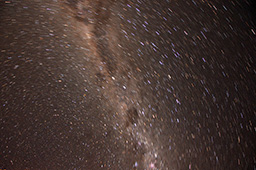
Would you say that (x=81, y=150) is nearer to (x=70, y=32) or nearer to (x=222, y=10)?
(x=70, y=32)

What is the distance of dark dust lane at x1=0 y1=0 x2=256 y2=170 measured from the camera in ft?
1.17

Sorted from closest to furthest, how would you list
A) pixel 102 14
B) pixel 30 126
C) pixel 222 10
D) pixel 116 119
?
pixel 222 10, pixel 102 14, pixel 116 119, pixel 30 126

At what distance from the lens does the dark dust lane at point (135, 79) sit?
36cm

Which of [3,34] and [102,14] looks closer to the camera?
[102,14]

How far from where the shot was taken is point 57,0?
0.54 metres

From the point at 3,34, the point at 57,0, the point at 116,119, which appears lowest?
the point at 116,119

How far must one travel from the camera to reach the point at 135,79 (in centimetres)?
59

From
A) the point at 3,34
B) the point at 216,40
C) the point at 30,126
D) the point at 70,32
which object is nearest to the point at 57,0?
the point at 70,32

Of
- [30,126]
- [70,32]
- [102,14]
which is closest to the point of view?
[102,14]

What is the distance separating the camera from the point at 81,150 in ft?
3.47

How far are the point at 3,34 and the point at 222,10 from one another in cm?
56

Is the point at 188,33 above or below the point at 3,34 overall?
above

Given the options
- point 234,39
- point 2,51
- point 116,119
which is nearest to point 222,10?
point 234,39

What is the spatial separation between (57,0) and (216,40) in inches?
14.0
